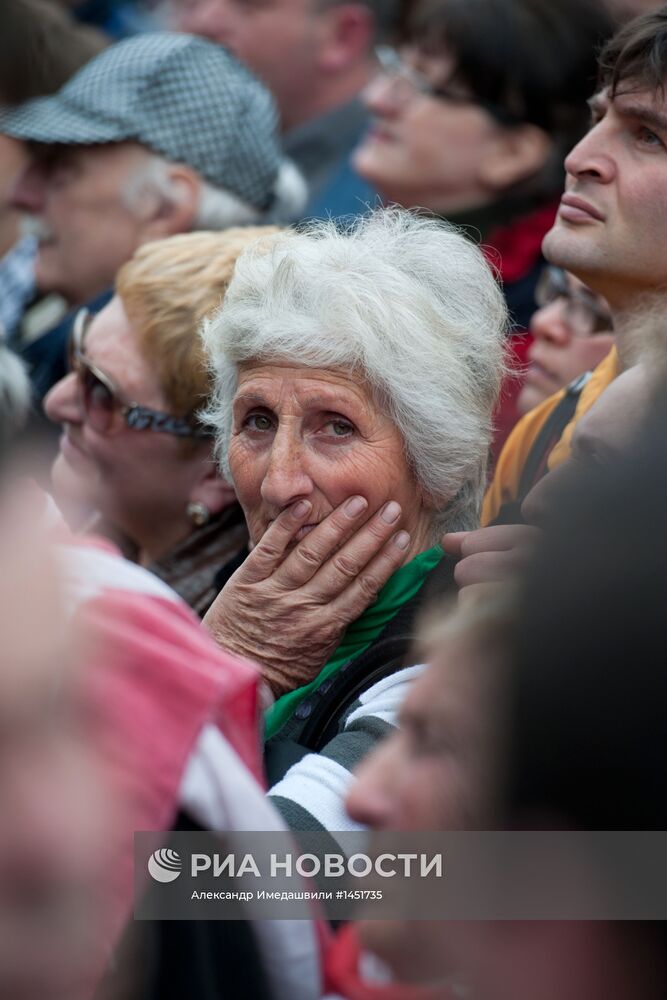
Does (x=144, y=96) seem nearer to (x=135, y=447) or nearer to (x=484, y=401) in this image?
(x=135, y=447)

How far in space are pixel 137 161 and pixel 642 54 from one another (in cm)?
213

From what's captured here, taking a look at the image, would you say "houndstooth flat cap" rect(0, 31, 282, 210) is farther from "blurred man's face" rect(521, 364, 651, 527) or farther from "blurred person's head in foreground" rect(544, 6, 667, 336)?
"blurred man's face" rect(521, 364, 651, 527)

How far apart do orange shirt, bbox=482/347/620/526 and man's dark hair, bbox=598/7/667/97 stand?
1.88 feet

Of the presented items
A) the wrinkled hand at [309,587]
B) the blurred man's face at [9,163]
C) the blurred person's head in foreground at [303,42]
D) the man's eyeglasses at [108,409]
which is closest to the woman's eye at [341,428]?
the wrinkled hand at [309,587]

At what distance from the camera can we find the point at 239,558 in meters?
3.32

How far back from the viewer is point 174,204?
179 inches

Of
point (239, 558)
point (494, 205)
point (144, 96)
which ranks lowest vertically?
point (239, 558)

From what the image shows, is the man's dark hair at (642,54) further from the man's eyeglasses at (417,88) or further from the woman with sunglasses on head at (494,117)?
the man's eyeglasses at (417,88)

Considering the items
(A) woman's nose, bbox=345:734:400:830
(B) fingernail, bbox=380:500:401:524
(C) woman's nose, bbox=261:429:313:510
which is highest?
(A) woman's nose, bbox=345:734:400:830

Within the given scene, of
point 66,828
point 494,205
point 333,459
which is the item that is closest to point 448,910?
point 66,828

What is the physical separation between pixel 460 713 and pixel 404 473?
5.15 ft

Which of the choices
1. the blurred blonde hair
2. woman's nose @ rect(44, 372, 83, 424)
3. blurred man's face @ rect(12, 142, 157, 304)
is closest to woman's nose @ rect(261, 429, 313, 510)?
the blurred blonde hair

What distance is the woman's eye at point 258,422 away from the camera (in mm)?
2873

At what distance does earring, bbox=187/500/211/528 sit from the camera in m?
3.49
